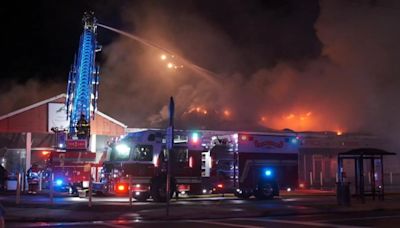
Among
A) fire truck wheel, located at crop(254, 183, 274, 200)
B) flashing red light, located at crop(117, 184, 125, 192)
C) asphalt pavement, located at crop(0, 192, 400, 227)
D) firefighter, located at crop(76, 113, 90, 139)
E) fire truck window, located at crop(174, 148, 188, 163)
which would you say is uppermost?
firefighter, located at crop(76, 113, 90, 139)


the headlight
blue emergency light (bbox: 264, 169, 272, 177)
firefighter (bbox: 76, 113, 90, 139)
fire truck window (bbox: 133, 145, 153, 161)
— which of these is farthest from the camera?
firefighter (bbox: 76, 113, 90, 139)

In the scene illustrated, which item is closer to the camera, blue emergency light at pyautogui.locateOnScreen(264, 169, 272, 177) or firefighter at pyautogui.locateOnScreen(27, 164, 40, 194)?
blue emergency light at pyautogui.locateOnScreen(264, 169, 272, 177)

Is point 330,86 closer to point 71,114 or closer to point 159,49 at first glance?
point 159,49

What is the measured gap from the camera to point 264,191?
21.6 metres

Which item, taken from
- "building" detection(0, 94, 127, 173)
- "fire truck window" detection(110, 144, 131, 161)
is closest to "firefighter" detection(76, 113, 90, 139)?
"building" detection(0, 94, 127, 173)

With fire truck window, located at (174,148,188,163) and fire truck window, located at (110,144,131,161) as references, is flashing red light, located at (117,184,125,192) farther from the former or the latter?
fire truck window, located at (174,148,188,163)

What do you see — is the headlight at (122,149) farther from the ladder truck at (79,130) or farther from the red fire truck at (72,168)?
the red fire truck at (72,168)

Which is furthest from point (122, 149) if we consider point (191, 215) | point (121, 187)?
point (191, 215)

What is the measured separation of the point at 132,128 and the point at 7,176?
22.8 feet

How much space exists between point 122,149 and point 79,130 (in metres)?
5.19

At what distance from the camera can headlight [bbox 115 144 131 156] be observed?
19914 mm

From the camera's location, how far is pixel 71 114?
2550 centimetres

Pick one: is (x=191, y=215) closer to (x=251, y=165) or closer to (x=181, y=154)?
(x=181, y=154)

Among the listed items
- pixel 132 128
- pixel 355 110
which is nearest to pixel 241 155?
pixel 132 128
